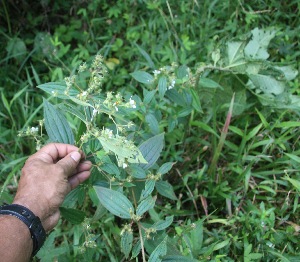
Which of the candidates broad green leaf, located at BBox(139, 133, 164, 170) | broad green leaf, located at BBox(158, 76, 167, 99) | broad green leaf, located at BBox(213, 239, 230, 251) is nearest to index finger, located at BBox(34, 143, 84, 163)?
broad green leaf, located at BBox(139, 133, 164, 170)

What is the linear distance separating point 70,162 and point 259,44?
190cm

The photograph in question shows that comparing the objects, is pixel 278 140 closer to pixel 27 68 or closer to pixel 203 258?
pixel 203 258

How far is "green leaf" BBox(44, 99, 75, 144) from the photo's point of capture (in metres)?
1.78

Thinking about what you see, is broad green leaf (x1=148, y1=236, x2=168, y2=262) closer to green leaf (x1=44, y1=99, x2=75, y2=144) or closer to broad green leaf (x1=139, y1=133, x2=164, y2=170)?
broad green leaf (x1=139, y1=133, x2=164, y2=170)

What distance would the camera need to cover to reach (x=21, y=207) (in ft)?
4.92

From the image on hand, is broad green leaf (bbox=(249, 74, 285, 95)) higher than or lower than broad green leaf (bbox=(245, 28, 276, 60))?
lower

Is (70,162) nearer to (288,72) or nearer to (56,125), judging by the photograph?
(56,125)

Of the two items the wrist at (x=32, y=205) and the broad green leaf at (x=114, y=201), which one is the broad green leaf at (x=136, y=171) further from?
the wrist at (x=32, y=205)

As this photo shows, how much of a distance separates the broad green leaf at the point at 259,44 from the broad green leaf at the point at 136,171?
158cm

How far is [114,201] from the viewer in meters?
1.56

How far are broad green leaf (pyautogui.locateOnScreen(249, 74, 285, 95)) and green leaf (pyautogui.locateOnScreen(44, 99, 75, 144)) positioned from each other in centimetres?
154

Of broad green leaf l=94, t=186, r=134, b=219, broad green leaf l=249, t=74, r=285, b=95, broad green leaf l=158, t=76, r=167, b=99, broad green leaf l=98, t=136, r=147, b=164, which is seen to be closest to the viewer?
broad green leaf l=98, t=136, r=147, b=164

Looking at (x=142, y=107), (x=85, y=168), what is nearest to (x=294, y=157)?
(x=142, y=107)

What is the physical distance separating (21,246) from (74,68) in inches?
74.4
